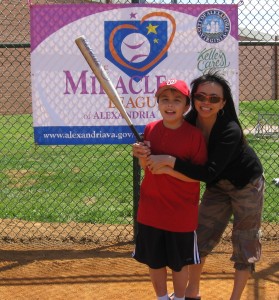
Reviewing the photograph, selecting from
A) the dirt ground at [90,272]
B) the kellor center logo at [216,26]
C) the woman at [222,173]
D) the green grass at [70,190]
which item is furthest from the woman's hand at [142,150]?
the green grass at [70,190]

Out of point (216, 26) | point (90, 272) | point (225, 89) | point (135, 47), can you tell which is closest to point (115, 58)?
point (135, 47)

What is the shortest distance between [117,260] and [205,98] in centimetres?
210

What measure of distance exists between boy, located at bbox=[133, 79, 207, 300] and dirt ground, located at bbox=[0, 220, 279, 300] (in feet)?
2.72

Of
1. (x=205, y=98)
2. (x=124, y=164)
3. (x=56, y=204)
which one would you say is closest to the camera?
(x=205, y=98)

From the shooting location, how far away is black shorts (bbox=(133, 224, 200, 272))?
325 cm

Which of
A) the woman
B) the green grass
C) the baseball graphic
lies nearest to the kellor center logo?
the baseball graphic

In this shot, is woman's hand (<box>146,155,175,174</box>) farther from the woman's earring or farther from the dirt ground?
the dirt ground

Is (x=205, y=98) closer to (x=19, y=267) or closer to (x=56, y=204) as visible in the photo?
(x=19, y=267)

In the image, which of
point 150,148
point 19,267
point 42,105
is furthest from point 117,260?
point 150,148

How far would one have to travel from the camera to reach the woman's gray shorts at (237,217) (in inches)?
132

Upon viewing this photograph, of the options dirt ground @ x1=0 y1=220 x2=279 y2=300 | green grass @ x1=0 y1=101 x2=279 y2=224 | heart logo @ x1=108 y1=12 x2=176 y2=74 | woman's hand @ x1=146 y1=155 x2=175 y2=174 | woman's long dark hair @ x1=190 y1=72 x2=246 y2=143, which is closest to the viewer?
woman's hand @ x1=146 y1=155 x2=175 y2=174

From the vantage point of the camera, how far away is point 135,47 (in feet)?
15.7

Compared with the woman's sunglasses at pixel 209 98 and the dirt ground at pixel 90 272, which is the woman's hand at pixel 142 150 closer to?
the woman's sunglasses at pixel 209 98

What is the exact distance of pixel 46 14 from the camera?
4.73m
